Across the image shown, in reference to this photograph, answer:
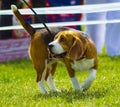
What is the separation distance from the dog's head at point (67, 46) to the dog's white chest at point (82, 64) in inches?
7.4

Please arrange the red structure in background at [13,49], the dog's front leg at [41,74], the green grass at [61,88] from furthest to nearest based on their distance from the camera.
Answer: the red structure in background at [13,49] → the dog's front leg at [41,74] → the green grass at [61,88]

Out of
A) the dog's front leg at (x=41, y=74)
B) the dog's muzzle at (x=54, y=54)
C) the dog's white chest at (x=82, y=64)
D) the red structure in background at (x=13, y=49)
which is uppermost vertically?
the dog's muzzle at (x=54, y=54)

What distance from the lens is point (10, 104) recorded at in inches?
253

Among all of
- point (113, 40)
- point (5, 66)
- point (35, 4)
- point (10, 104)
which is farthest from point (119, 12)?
point (10, 104)

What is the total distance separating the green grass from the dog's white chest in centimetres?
30

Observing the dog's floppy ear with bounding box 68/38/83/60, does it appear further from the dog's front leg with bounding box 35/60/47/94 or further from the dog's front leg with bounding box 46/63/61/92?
the dog's front leg with bounding box 46/63/61/92

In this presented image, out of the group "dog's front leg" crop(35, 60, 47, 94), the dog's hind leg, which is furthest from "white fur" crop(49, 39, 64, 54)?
the dog's hind leg

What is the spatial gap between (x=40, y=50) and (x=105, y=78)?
157 centimetres

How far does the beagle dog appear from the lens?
21.9 feet

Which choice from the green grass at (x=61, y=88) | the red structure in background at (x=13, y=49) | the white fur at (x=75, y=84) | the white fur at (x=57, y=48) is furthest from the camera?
the red structure in background at (x=13, y=49)

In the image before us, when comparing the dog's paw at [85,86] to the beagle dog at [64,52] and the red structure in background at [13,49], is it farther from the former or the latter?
the red structure in background at [13,49]

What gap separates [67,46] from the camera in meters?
6.73

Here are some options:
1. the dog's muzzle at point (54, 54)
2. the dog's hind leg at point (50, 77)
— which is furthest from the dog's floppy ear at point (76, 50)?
the dog's hind leg at point (50, 77)

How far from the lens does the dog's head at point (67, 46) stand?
6648 mm
